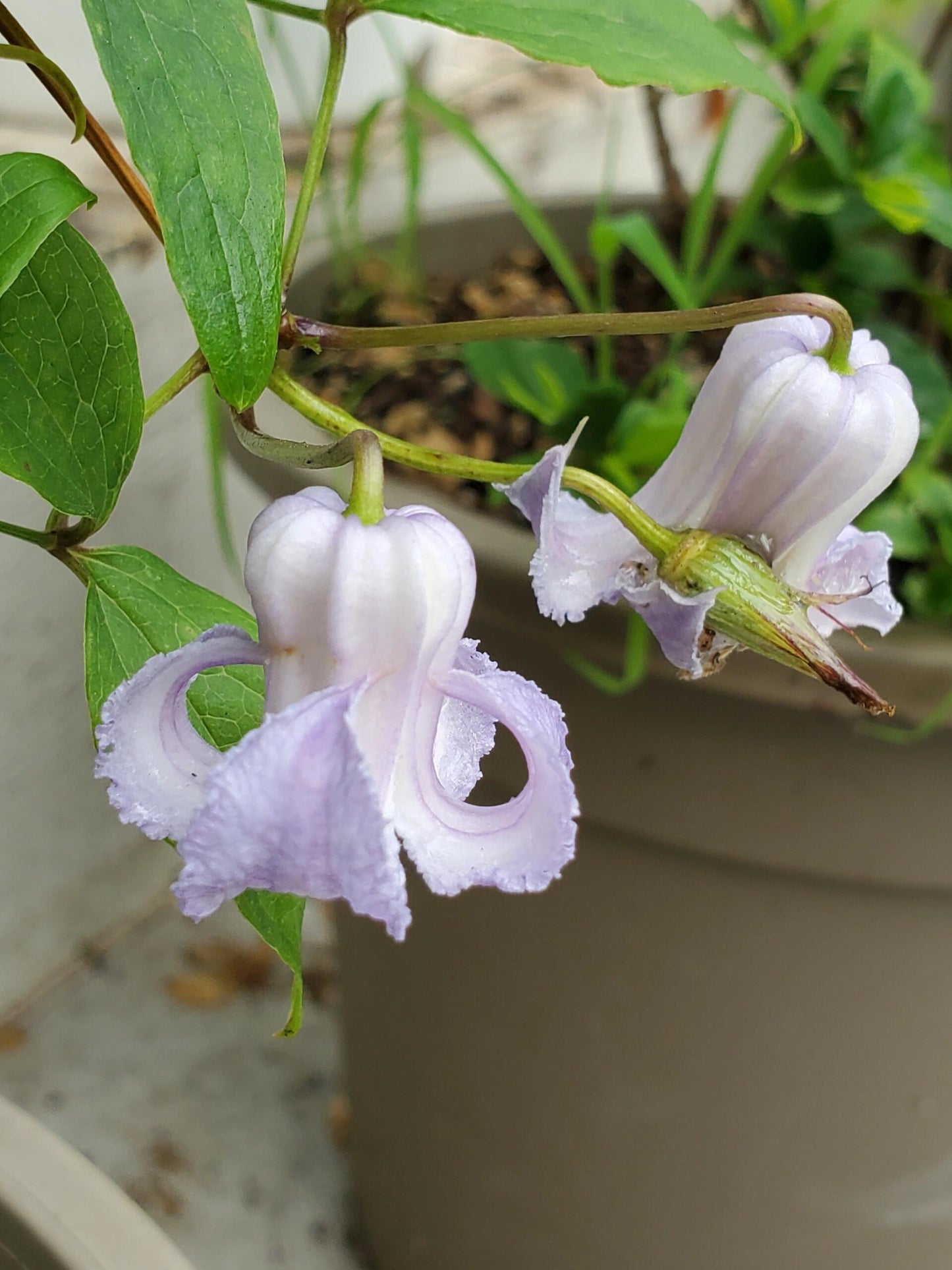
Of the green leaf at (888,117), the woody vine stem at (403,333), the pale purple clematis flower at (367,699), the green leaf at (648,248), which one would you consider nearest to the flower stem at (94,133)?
the woody vine stem at (403,333)

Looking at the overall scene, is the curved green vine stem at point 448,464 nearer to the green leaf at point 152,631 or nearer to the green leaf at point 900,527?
the green leaf at point 152,631

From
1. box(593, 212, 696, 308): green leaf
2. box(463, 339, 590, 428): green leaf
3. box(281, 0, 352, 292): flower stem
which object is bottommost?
box(463, 339, 590, 428): green leaf

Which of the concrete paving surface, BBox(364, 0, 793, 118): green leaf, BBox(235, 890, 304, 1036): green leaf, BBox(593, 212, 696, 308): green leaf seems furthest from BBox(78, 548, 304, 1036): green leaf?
the concrete paving surface

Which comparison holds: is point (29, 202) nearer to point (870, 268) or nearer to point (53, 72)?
point (53, 72)

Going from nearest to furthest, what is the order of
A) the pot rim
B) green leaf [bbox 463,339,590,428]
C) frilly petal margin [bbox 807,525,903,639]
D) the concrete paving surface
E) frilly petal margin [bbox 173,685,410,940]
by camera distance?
frilly petal margin [bbox 173,685,410,940]
frilly petal margin [bbox 807,525,903,639]
the pot rim
green leaf [bbox 463,339,590,428]
the concrete paving surface

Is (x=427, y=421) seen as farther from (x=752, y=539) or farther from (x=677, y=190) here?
(x=752, y=539)

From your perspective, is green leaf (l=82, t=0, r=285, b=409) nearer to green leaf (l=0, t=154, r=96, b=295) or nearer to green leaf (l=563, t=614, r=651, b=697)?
green leaf (l=0, t=154, r=96, b=295)
